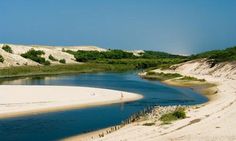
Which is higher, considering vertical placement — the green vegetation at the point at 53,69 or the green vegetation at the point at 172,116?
the green vegetation at the point at 53,69

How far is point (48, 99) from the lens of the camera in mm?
46562

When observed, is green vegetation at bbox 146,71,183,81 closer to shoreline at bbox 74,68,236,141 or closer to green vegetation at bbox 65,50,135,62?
shoreline at bbox 74,68,236,141

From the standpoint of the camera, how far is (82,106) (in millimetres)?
45062

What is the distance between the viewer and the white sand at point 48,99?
4139 centimetres

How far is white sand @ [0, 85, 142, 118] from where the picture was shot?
4139cm

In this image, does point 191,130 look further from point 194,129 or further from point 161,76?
point 161,76

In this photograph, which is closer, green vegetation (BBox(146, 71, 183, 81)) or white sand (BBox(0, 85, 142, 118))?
white sand (BBox(0, 85, 142, 118))

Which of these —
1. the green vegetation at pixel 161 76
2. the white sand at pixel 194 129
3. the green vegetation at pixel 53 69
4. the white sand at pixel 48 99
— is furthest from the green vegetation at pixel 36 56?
the white sand at pixel 194 129

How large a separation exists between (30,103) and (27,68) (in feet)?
228

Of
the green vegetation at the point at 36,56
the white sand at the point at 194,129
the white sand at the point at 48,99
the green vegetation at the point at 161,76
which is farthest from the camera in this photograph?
the green vegetation at the point at 36,56

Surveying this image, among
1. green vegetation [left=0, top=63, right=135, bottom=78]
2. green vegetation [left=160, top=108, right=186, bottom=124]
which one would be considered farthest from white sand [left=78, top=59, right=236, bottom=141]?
green vegetation [left=0, top=63, right=135, bottom=78]

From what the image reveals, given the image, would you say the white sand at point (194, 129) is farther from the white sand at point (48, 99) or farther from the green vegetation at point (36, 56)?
the green vegetation at point (36, 56)

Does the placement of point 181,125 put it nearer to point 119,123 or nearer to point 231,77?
point 119,123

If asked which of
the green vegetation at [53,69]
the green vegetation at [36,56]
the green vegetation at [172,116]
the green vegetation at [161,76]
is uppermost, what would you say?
the green vegetation at [36,56]
